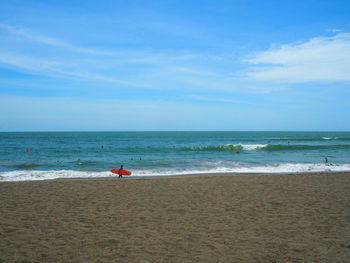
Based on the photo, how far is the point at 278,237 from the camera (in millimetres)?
5609

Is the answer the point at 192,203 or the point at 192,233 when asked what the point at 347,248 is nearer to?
the point at 192,233

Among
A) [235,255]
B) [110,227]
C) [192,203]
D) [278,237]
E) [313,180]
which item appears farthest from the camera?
[313,180]

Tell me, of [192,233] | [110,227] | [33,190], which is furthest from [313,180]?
[33,190]

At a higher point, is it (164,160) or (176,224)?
(176,224)

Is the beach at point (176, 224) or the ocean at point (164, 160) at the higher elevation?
the beach at point (176, 224)

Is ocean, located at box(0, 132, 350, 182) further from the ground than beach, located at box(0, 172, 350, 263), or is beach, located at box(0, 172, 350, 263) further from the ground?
beach, located at box(0, 172, 350, 263)

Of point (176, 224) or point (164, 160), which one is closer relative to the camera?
point (176, 224)

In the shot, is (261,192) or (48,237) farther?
(261,192)

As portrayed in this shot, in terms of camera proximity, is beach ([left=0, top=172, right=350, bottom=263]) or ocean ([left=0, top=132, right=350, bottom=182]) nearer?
beach ([left=0, top=172, right=350, bottom=263])

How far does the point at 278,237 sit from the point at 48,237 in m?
4.94

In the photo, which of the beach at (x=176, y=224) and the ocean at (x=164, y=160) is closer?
the beach at (x=176, y=224)

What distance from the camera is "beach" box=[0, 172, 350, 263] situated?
487 cm

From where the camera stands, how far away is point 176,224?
6.42 metres

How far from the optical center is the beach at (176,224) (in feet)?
16.0
